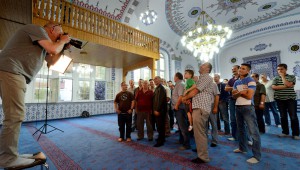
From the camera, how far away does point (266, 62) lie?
11.2 metres

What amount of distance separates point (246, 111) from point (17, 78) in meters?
2.92

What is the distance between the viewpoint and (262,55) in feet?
37.5

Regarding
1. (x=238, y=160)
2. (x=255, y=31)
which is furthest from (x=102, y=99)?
(x=255, y=31)

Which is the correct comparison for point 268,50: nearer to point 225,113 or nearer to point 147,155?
point 225,113

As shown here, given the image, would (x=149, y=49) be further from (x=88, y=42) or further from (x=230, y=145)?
(x=230, y=145)

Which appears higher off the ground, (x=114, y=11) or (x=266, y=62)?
(x=114, y=11)

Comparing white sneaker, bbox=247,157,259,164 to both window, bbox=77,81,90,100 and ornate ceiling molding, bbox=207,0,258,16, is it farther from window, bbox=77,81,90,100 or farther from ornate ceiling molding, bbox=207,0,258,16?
ornate ceiling molding, bbox=207,0,258,16

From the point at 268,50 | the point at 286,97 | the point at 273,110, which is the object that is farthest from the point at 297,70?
the point at 286,97

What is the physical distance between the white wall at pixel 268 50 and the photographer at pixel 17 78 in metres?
13.6

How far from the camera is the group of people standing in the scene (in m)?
2.32

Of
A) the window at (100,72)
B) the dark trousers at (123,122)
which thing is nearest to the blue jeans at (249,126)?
the dark trousers at (123,122)

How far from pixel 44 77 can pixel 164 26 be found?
7.51m

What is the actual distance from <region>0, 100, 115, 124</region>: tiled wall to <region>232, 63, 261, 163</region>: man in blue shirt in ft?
24.7

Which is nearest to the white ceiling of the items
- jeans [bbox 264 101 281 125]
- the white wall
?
the white wall
